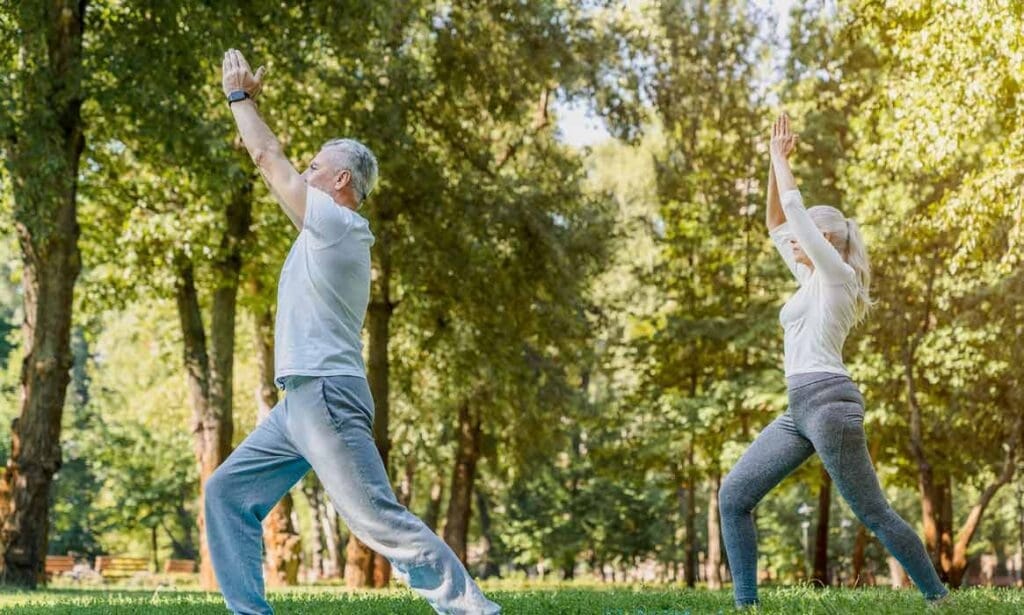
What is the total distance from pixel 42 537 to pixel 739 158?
19.0 meters

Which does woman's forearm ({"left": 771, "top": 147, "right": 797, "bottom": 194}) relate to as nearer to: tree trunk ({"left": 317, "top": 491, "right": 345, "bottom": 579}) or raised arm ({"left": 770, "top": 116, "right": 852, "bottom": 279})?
raised arm ({"left": 770, "top": 116, "right": 852, "bottom": 279})

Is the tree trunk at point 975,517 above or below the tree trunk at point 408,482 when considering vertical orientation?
below

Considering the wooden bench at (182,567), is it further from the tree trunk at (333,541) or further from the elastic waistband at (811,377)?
the elastic waistband at (811,377)

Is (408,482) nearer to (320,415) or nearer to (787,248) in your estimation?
(787,248)

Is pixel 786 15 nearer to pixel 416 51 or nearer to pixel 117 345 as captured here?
pixel 416 51

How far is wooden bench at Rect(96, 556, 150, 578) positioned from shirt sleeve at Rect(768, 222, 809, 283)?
39889mm

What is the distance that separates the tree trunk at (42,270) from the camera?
1392cm

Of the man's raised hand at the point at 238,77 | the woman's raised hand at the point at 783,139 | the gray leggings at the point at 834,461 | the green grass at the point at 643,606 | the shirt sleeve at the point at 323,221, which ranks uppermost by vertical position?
the woman's raised hand at the point at 783,139

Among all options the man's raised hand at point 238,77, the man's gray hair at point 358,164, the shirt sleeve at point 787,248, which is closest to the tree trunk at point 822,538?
the shirt sleeve at point 787,248

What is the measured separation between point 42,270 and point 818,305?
11.4 m

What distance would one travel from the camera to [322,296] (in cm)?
511

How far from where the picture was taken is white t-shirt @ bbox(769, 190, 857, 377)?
20.1 feet

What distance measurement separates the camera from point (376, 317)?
22078 millimetres

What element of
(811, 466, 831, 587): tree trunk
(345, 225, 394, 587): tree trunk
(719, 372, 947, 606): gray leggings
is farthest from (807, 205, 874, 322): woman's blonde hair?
(811, 466, 831, 587): tree trunk
